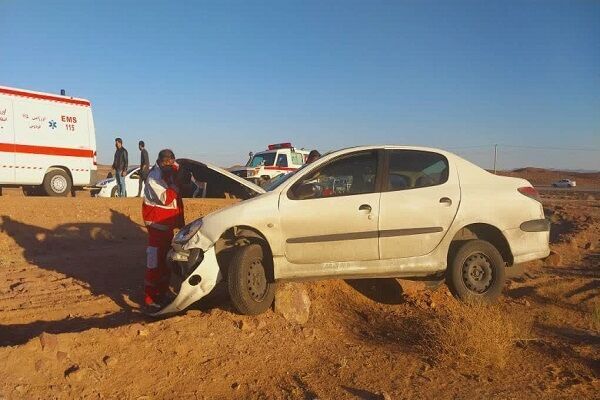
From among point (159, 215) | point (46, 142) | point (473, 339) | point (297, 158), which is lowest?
point (473, 339)

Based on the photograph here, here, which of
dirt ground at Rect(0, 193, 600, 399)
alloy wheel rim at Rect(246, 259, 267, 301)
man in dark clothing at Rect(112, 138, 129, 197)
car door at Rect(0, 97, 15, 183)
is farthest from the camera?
man in dark clothing at Rect(112, 138, 129, 197)

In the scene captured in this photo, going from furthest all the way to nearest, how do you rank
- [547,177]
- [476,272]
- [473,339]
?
[547,177] < [476,272] < [473,339]

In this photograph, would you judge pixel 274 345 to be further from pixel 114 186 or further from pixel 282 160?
pixel 282 160

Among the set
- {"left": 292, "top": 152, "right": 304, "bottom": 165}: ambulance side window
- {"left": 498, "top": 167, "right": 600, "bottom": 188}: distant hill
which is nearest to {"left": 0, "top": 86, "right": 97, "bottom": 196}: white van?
{"left": 292, "top": 152, "right": 304, "bottom": 165}: ambulance side window

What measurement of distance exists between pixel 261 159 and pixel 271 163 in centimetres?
53

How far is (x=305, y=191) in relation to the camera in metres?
5.34

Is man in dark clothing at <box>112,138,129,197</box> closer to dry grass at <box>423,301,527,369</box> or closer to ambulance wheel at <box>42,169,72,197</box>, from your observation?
ambulance wheel at <box>42,169,72,197</box>

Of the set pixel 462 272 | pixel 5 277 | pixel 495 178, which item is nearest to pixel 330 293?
pixel 462 272

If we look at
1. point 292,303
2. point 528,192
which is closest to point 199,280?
point 292,303

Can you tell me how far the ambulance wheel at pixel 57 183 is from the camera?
520 inches

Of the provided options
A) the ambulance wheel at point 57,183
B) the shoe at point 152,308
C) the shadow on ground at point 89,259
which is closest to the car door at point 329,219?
the shoe at point 152,308

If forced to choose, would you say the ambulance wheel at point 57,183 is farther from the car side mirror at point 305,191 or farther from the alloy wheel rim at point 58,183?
the car side mirror at point 305,191

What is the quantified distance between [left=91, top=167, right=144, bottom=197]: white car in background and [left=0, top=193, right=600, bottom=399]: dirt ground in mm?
9484

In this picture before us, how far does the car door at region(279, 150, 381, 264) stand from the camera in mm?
5219
